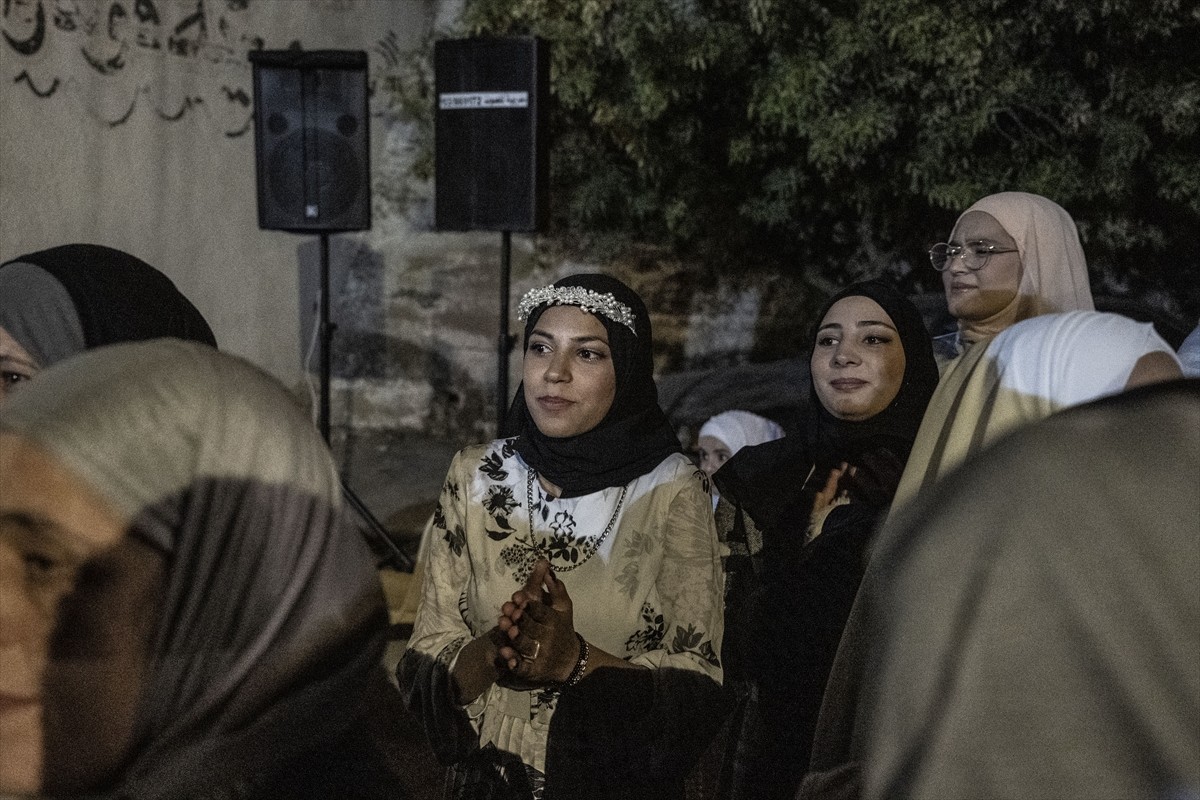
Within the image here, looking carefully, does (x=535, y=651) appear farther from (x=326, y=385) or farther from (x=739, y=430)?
(x=326, y=385)

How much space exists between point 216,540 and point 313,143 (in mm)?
4022

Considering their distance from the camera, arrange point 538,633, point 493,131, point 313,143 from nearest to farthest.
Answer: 1. point 538,633
2. point 493,131
3. point 313,143

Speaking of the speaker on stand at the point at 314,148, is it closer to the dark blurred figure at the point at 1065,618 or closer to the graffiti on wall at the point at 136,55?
the graffiti on wall at the point at 136,55

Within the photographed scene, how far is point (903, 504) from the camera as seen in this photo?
5.00 feet

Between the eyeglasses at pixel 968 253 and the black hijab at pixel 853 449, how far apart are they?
1.59 ft

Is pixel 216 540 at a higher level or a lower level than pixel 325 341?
higher

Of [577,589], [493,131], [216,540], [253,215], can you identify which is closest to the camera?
[216,540]

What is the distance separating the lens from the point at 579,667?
5.29 ft

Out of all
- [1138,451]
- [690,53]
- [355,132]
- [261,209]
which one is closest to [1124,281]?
[690,53]

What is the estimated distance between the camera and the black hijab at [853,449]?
2.27 meters

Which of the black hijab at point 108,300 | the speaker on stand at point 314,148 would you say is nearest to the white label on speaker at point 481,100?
the speaker on stand at point 314,148

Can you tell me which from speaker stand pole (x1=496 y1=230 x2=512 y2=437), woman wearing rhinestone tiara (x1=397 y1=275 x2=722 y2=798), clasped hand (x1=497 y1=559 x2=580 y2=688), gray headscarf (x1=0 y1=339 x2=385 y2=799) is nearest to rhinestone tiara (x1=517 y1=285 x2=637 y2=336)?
woman wearing rhinestone tiara (x1=397 y1=275 x2=722 y2=798)

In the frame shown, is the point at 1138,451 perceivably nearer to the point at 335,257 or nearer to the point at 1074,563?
the point at 1074,563

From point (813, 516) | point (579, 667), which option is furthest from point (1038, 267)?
point (579, 667)
